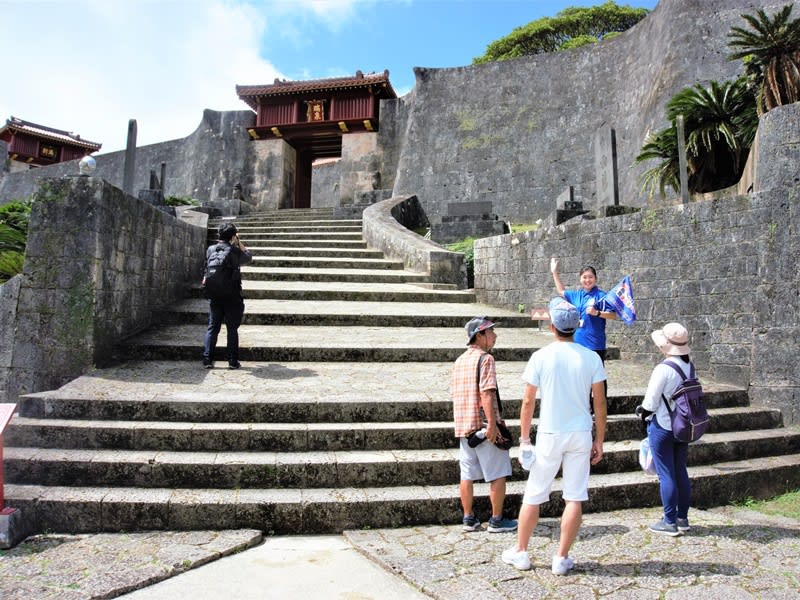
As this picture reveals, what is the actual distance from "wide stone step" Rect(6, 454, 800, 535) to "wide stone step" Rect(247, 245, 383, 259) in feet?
23.6

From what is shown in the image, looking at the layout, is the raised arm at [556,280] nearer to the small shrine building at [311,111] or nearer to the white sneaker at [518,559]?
the white sneaker at [518,559]

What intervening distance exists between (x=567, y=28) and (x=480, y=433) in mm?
32914

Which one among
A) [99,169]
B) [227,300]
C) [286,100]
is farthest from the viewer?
[99,169]

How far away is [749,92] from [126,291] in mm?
11624

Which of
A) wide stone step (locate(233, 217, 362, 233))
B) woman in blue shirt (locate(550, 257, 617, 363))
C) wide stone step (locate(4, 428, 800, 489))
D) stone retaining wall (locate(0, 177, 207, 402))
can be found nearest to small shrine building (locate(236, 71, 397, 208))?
wide stone step (locate(233, 217, 362, 233))

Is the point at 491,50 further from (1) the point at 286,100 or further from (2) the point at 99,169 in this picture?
(2) the point at 99,169

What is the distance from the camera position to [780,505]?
441cm

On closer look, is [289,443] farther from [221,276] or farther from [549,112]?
[549,112]

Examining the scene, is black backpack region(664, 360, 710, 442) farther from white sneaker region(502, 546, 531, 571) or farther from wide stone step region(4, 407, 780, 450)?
wide stone step region(4, 407, 780, 450)

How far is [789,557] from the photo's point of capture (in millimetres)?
3270

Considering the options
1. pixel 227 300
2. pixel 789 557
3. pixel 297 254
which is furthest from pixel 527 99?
pixel 789 557

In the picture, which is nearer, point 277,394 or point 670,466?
point 670,466

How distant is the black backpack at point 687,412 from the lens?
11.9 feet

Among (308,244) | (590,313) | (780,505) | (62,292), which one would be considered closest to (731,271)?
(590,313)
